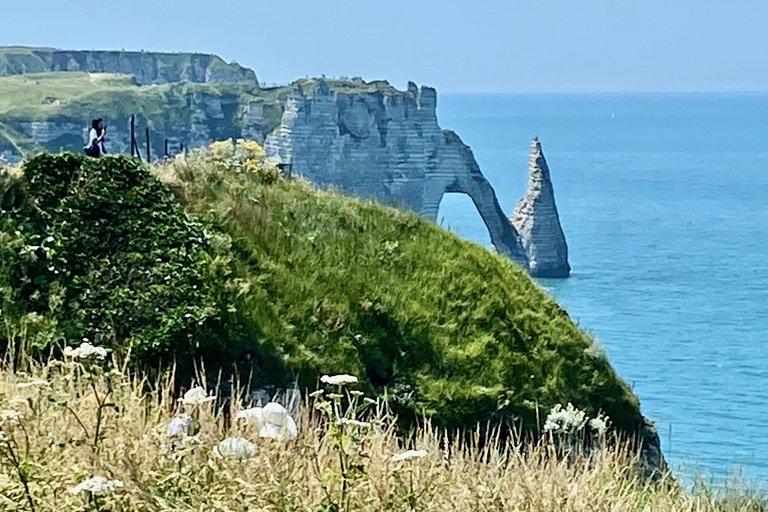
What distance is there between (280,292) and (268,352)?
3.72 ft

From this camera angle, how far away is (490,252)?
46.9 ft

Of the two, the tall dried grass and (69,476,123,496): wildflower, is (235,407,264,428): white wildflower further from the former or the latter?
(69,476,123,496): wildflower

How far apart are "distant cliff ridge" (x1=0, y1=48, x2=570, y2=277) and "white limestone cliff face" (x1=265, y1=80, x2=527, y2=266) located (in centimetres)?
7

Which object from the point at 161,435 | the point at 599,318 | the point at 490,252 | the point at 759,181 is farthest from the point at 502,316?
the point at 759,181

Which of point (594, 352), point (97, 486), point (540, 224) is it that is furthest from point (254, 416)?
point (540, 224)

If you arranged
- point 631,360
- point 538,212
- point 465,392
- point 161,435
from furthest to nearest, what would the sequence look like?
point 538,212, point 631,360, point 465,392, point 161,435

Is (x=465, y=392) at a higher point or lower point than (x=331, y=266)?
lower

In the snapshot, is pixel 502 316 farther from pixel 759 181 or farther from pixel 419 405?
pixel 759 181

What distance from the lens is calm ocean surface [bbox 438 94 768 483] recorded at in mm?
34219

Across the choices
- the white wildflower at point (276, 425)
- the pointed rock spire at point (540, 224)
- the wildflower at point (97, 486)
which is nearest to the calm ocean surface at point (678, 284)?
the pointed rock spire at point (540, 224)

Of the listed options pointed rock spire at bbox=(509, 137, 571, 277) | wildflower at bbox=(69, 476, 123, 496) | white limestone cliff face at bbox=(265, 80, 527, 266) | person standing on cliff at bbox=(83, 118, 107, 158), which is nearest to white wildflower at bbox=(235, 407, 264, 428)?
wildflower at bbox=(69, 476, 123, 496)

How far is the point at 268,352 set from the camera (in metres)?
10.5

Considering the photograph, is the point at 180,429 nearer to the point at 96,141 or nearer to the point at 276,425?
the point at 276,425

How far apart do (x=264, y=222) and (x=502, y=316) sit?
287 centimetres
